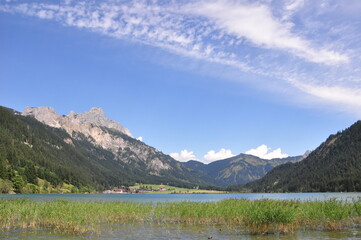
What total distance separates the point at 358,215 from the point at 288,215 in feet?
35.7

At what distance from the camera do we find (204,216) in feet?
128

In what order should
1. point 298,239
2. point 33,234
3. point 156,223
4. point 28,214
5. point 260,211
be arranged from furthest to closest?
point 156,223
point 28,214
point 260,211
point 33,234
point 298,239

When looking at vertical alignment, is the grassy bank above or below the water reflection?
above

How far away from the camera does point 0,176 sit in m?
162

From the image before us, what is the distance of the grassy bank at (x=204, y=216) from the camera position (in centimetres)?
3111

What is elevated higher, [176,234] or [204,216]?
[204,216]

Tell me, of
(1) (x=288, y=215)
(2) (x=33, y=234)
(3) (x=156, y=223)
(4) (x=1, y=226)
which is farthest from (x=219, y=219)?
(4) (x=1, y=226)

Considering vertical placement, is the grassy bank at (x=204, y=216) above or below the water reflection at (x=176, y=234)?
above

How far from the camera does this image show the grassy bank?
3111 centimetres

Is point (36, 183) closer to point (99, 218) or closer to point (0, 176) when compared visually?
point (0, 176)

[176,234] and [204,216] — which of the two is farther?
[204,216]

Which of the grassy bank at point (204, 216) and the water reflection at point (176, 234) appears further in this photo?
the grassy bank at point (204, 216)

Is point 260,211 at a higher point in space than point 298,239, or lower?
higher

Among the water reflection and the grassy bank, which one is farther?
the grassy bank
